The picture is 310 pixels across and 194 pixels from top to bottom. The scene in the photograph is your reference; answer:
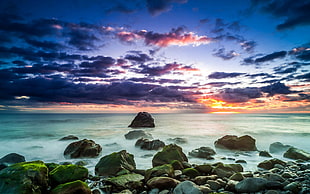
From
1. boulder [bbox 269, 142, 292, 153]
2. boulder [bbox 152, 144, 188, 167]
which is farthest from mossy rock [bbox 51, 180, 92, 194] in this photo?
boulder [bbox 269, 142, 292, 153]

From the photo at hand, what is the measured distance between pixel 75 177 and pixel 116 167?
189 cm

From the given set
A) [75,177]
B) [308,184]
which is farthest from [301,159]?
[75,177]

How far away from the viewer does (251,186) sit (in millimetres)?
5781

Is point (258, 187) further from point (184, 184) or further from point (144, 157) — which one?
point (144, 157)

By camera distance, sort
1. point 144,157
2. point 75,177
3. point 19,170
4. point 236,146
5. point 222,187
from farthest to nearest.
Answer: point 236,146
point 144,157
point 75,177
point 222,187
point 19,170

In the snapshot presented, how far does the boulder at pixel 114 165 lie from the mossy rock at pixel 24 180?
8.35 ft

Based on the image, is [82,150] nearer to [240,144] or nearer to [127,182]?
[127,182]

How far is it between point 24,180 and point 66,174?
4.84ft

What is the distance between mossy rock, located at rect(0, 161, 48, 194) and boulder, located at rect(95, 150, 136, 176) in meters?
2.55

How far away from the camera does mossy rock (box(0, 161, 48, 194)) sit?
525 cm

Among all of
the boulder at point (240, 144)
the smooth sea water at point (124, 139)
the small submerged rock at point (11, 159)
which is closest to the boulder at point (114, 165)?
the smooth sea water at point (124, 139)

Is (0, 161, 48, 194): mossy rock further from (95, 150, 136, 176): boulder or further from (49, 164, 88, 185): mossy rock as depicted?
(95, 150, 136, 176): boulder

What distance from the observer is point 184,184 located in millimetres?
5809

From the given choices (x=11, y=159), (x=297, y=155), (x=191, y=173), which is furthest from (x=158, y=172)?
(x=297, y=155)
